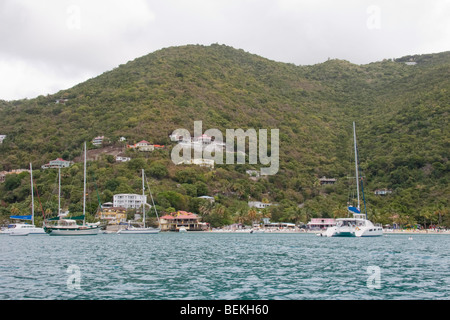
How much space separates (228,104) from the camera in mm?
152125

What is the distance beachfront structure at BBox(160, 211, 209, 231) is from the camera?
98312 millimetres

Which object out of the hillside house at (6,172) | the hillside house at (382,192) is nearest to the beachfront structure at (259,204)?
the hillside house at (382,192)

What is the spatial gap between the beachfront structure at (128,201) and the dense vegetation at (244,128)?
2262 millimetres

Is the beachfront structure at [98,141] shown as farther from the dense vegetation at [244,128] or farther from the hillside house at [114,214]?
the hillside house at [114,214]

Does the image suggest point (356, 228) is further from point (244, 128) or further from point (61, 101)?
point (61, 101)

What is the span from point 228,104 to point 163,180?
165 ft

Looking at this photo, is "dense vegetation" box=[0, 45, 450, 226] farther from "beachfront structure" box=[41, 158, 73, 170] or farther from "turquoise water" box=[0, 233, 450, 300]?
"turquoise water" box=[0, 233, 450, 300]

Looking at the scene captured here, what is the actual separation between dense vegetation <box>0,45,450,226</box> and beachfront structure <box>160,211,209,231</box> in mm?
2505

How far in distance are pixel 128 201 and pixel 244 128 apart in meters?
52.7

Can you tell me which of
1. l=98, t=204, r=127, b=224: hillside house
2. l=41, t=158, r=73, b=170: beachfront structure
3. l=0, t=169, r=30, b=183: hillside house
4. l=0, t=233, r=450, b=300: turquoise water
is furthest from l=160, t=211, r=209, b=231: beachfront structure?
l=0, t=233, r=450, b=300: turquoise water

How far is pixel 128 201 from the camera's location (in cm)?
10200

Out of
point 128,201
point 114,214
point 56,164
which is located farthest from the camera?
point 56,164

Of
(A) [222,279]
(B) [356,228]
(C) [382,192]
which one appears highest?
(C) [382,192]

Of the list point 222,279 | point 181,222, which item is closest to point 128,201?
point 181,222
